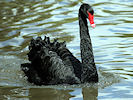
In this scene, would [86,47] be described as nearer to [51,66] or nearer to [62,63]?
[62,63]

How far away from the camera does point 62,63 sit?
664 cm

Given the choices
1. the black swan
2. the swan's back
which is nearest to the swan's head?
the black swan

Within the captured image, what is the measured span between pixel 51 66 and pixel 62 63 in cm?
19

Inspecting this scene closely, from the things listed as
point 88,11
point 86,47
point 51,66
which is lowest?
point 51,66

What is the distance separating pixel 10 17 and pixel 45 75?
5.01 meters

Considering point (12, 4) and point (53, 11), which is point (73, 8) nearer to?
point (53, 11)

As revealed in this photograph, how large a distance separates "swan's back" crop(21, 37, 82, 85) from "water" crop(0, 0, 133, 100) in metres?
0.14

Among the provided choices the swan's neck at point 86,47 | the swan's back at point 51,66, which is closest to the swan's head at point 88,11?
the swan's neck at point 86,47

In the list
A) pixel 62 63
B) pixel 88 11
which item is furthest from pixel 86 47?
pixel 88 11

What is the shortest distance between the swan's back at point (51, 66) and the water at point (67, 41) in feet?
0.46

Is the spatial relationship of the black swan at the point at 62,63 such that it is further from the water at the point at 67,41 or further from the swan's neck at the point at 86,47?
the water at the point at 67,41

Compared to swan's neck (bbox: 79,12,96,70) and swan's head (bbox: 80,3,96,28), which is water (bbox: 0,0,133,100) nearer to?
swan's neck (bbox: 79,12,96,70)

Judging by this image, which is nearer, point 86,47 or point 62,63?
point 86,47

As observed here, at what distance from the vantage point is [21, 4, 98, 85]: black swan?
21.0ft
